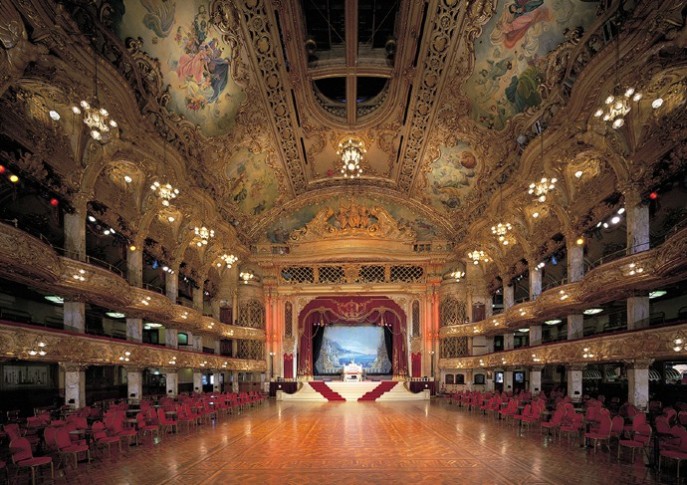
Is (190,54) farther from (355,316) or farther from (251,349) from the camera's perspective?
(355,316)

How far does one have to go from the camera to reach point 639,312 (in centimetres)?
1398

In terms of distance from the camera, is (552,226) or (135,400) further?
(552,226)

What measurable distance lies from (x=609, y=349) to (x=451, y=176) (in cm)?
1240

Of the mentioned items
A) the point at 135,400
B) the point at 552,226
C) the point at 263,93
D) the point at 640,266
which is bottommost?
the point at 135,400

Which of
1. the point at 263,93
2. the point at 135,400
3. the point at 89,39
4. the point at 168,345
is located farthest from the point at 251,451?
the point at 263,93

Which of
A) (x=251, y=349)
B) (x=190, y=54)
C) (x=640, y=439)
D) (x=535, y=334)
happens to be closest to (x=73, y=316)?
(x=190, y=54)

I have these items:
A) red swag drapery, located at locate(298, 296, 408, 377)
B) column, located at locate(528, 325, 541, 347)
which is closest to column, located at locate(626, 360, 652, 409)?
column, located at locate(528, 325, 541, 347)

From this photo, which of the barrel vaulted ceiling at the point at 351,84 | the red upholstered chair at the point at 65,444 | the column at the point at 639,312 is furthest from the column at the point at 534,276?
the red upholstered chair at the point at 65,444

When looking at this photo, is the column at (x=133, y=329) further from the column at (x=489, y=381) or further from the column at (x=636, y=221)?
the column at (x=489, y=381)

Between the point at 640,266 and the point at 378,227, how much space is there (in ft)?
57.0

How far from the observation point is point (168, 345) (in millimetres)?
21203

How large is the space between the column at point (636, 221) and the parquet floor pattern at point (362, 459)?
5.96 metres

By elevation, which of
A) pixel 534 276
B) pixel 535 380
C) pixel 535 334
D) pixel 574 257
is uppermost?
pixel 574 257

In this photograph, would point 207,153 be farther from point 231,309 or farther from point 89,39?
point 231,309
